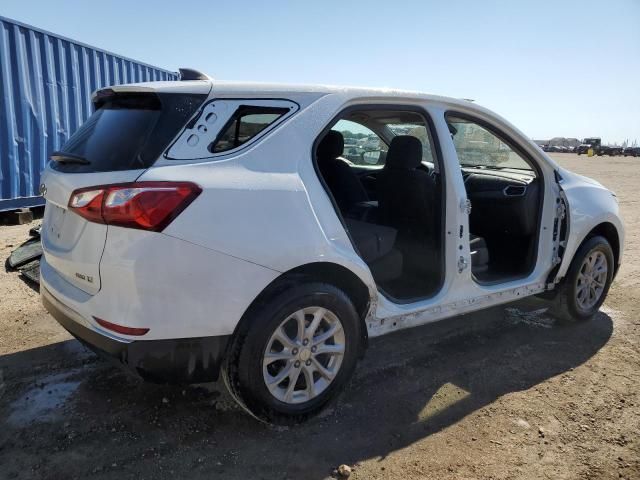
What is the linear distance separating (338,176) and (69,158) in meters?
1.99

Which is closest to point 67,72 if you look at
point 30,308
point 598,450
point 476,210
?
point 30,308

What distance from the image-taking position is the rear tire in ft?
13.4

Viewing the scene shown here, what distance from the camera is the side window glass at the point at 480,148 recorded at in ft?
12.0

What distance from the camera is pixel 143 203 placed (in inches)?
82.5

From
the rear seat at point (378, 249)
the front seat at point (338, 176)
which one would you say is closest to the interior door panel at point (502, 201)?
the front seat at point (338, 176)

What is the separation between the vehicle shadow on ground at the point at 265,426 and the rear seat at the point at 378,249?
61 cm

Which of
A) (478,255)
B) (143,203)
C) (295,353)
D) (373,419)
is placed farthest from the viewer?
(478,255)

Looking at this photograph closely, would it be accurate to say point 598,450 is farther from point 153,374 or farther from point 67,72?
point 67,72

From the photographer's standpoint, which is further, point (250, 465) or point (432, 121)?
point (432, 121)

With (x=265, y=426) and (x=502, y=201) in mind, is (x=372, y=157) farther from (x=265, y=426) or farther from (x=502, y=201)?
(x=265, y=426)

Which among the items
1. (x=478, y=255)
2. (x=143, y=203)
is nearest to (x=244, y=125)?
(x=143, y=203)

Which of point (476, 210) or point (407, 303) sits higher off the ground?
point (476, 210)

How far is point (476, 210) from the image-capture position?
14.3 feet

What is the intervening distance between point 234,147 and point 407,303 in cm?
142
